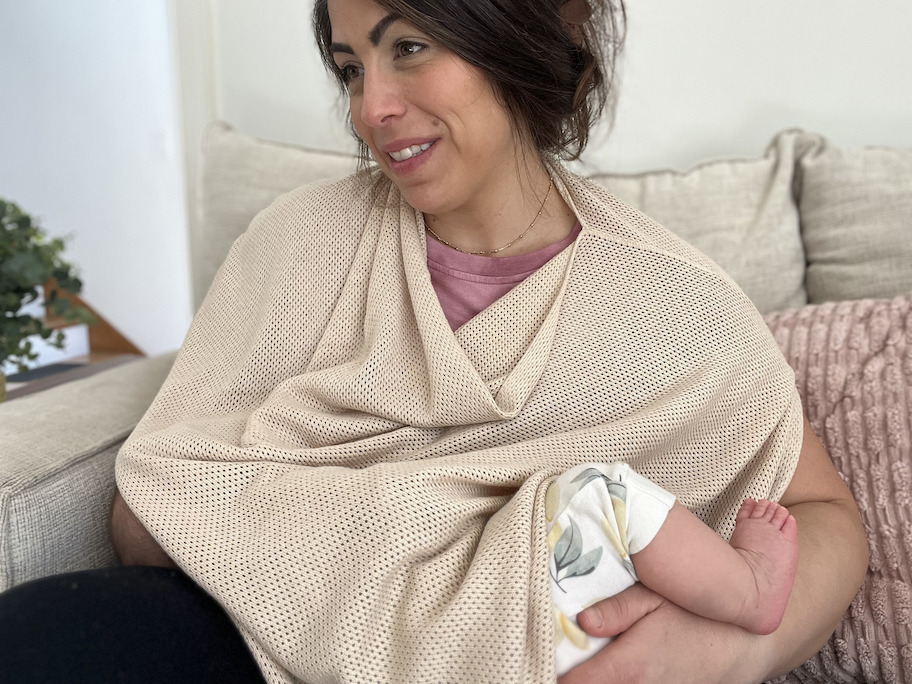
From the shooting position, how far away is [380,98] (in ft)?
3.55

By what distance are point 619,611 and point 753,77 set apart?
1.25 meters

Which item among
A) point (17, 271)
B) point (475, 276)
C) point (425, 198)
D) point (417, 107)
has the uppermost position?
point (417, 107)

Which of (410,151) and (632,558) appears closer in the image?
(632,558)

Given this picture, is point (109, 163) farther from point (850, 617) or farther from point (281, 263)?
point (850, 617)

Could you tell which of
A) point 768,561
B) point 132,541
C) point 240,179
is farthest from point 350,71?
point 768,561

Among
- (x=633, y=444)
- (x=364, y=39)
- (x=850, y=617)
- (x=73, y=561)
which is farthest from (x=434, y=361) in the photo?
(x=850, y=617)

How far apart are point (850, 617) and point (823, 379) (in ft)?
1.13

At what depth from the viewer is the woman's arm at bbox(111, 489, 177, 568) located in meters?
1.12

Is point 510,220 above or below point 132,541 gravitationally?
above

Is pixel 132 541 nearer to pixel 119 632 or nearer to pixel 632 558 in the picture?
pixel 119 632

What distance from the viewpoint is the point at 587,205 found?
1.26m

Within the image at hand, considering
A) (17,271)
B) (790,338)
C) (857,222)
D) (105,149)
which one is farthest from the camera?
(105,149)

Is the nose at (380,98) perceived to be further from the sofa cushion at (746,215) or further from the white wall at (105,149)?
the white wall at (105,149)

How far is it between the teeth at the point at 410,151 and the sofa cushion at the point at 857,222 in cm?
80
